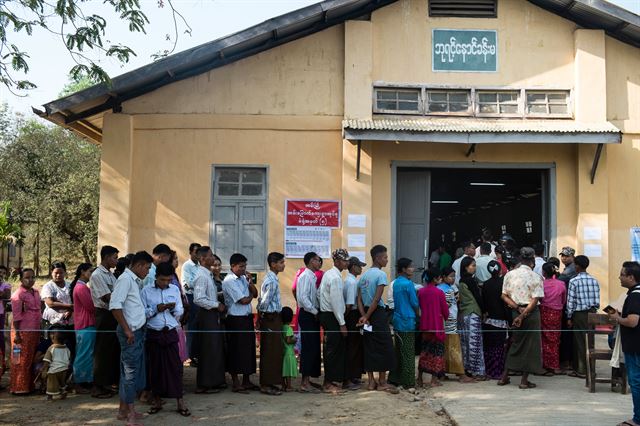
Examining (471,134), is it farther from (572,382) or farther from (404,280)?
(572,382)

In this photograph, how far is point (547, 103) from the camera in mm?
11461

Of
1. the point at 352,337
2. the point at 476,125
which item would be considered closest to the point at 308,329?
the point at 352,337

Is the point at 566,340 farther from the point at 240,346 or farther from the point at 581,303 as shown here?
the point at 240,346

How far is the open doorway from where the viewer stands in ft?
38.6

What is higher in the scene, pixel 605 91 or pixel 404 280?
pixel 605 91

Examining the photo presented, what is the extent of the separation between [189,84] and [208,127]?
30.7 inches

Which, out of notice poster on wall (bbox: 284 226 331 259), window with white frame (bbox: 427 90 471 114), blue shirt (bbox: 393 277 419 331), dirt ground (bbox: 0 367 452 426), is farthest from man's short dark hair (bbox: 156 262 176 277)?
window with white frame (bbox: 427 90 471 114)

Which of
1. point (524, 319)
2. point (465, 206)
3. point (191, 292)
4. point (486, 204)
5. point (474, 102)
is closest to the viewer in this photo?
point (524, 319)

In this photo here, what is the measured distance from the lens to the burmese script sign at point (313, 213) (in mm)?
11180

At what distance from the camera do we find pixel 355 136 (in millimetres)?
10383

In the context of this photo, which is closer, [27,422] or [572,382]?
[27,422]

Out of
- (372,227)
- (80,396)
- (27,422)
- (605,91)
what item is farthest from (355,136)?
(27,422)

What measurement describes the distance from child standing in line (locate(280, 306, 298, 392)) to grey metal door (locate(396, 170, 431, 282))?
12.8 feet

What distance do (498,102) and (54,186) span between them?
1803 cm
